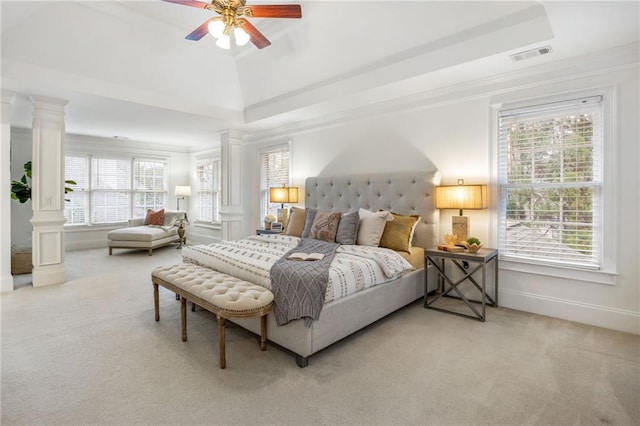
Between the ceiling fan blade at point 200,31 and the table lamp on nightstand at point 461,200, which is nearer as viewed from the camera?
the ceiling fan blade at point 200,31

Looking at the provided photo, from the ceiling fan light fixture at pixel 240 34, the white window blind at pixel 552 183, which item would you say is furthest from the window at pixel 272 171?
the white window blind at pixel 552 183

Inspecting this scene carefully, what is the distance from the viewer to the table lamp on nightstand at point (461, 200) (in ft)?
11.3

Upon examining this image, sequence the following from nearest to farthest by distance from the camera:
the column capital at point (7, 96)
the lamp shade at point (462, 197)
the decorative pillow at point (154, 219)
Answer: the lamp shade at point (462, 197)
the column capital at point (7, 96)
the decorative pillow at point (154, 219)

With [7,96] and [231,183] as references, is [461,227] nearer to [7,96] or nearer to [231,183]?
[231,183]

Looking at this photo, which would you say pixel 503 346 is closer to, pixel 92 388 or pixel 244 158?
pixel 92 388

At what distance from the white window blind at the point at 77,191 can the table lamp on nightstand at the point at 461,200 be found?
751cm

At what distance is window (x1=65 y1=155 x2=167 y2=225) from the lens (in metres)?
7.25

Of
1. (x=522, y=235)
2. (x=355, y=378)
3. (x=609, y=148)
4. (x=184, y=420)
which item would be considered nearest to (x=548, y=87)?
(x=609, y=148)

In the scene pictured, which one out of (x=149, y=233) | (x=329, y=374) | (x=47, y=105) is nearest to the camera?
(x=329, y=374)

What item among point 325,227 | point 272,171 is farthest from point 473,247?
point 272,171

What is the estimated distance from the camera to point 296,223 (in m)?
4.56

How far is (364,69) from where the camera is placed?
389 centimetres

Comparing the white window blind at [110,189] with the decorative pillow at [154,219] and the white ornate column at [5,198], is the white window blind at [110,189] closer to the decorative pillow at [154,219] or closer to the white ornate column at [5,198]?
the decorative pillow at [154,219]

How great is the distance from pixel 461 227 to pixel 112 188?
25.2 feet
